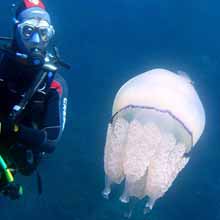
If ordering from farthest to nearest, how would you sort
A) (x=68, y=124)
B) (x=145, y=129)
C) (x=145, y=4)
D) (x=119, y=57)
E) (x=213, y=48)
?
(x=145, y=4) < (x=213, y=48) < (x=119, y=57) < (x=68, y=124) < (x=145, y=129)

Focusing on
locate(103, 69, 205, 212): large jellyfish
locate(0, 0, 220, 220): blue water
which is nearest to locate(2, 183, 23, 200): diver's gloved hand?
locate(103, 69, 205, 212): large jellyfish

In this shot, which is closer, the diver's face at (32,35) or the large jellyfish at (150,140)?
the diver's face at (32,35)

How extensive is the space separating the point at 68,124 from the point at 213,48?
752 centimetres

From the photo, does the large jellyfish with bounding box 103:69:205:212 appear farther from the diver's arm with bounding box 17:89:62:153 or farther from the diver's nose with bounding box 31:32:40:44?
the diver's nose with bounding box 31:32:40:44

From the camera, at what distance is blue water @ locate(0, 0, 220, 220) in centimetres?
988

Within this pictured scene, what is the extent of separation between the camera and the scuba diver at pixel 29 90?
3973 millimetres

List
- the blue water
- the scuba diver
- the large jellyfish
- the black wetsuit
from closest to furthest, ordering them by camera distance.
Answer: the scuba diver, the black wetsuit, the large jellyfish, the blue water

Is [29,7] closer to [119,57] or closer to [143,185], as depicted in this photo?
[143,185]

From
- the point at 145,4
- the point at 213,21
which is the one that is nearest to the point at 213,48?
the point at 213,21

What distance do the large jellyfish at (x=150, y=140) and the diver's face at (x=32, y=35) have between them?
1.69 metres

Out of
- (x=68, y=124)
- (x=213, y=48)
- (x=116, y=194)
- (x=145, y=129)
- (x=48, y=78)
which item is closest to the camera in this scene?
(x=48, y=78)

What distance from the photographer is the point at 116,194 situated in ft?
31.9

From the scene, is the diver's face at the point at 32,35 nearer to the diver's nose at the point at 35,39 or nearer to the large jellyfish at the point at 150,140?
the diver's nose at the point at 35,39

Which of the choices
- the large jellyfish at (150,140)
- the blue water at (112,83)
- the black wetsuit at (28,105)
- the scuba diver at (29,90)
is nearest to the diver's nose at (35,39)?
the scuba diver at (29,90)
